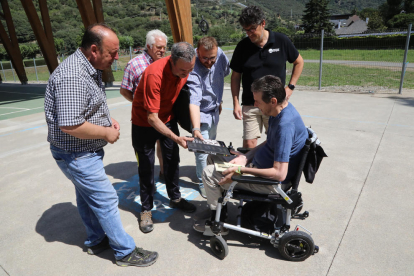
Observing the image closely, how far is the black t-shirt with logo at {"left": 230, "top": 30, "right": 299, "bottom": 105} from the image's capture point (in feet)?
10.7

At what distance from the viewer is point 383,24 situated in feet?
193

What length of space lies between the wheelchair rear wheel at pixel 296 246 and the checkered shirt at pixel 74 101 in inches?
64.0

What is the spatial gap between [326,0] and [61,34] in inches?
2100

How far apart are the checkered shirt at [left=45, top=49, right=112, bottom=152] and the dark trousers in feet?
2.13

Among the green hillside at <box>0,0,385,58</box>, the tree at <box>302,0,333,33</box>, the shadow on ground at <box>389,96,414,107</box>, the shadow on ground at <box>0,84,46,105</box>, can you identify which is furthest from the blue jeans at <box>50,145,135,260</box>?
the tree at <box>302,0,333,33</box>

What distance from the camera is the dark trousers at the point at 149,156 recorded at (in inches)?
111

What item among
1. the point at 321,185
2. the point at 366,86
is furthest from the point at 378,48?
the point at 321,185

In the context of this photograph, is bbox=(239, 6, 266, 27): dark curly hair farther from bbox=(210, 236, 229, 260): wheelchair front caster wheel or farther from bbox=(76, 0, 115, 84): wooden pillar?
bbox=(76, 0, 115, 84): wooden pillar

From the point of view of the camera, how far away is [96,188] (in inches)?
85.1

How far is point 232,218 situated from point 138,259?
1.04 m

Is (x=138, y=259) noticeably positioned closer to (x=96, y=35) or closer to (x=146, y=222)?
(x=146, y=222)

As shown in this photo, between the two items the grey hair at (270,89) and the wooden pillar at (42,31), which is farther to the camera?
the wooden pillar at (42,31)

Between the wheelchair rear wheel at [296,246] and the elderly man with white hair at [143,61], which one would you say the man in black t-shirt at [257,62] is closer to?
the elderly man with white hair at [143,61]

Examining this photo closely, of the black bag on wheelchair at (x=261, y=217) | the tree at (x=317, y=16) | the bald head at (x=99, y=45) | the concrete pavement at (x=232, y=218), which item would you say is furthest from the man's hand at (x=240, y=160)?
the tree at (x=317, y=16)
